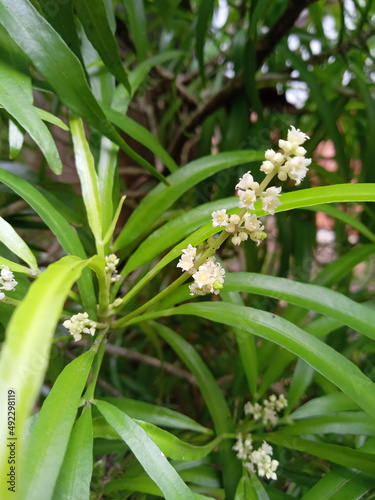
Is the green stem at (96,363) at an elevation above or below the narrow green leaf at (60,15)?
below

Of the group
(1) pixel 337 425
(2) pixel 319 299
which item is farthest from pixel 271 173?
(1) pixel 337 425

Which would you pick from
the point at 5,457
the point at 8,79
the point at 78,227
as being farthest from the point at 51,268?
the point at 78,227

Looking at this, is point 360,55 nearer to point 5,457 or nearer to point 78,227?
point 78,227

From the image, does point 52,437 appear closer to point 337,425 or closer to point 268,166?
point 268,166

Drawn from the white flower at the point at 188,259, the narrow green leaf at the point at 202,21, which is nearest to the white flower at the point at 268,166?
the white flower at the point at 188,259

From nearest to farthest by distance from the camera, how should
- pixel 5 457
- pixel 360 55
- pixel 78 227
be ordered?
pixel 5 457 → pixel 78 227 → pixel 360 55

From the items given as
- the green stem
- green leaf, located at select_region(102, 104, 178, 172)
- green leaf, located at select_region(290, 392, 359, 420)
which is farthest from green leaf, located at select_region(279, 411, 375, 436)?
green leaf, located at select_region(102, 104, 178, 172)

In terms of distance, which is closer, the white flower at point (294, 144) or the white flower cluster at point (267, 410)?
the white flower at point (294, 144)

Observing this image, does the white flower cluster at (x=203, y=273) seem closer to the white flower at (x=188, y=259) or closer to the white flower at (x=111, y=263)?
the white flower at (x=188, y=259)
